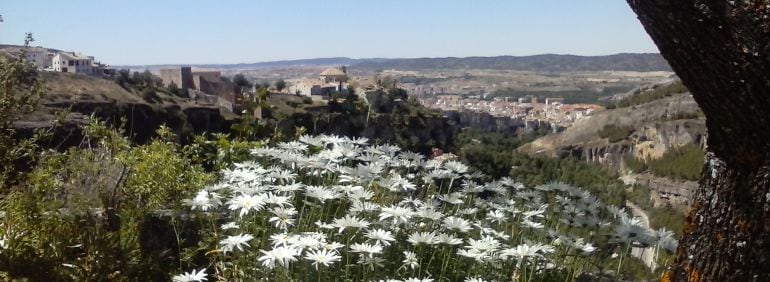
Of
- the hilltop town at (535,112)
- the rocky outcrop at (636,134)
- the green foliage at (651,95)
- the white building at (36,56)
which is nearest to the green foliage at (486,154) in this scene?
the white building at (36,56)

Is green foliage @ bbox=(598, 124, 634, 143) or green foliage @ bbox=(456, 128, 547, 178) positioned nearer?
green foliage @ bbox=(456, 128, 547, 178)

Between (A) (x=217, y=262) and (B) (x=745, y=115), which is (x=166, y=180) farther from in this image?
(B) (x=745, y=115)

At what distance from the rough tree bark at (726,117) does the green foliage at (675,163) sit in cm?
6047

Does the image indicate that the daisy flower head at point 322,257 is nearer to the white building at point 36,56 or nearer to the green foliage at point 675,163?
the white building at point 36,56

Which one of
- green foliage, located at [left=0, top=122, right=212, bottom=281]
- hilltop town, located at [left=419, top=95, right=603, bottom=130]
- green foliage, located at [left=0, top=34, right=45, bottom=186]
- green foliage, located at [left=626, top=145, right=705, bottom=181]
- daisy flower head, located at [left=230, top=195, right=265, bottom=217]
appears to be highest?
green foliage, located at [left=0, top=34, right=45, bottom=186]

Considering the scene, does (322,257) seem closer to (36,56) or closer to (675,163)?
(36,56)

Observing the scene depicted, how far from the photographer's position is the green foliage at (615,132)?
263 ft

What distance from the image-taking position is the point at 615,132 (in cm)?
8194

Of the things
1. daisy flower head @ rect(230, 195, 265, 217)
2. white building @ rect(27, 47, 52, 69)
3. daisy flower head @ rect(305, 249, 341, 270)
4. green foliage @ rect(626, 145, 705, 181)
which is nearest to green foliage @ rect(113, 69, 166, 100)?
white building @ rect(27, 47, 52, 69)

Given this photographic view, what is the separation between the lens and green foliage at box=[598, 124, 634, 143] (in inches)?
3162

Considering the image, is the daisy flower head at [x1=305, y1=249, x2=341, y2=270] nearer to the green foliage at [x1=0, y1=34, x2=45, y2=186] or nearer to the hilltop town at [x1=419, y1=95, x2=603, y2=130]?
the green foliage at [x1=0, y1=34, x2=45, y2=186]

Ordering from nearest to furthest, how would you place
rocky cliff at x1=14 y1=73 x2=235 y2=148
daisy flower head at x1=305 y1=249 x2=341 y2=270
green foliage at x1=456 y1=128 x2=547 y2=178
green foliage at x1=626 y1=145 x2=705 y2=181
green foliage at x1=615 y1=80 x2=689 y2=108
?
daisy flower head at x1=305 y1=249 x2=341 y2=270 < rocky cliff at x1=14 y1=73 x2=235 y2=148 < green foliage at x1=456 y1=128 x2=547 y2=178 < green foliage at x1=626 y1=145 x2=705 y2=181 < green foliage at x1=615 y1=80 x2=689 y2=108

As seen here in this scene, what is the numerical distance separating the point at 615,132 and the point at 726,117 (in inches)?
3311

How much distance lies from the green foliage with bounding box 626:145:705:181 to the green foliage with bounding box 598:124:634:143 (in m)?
7.19
